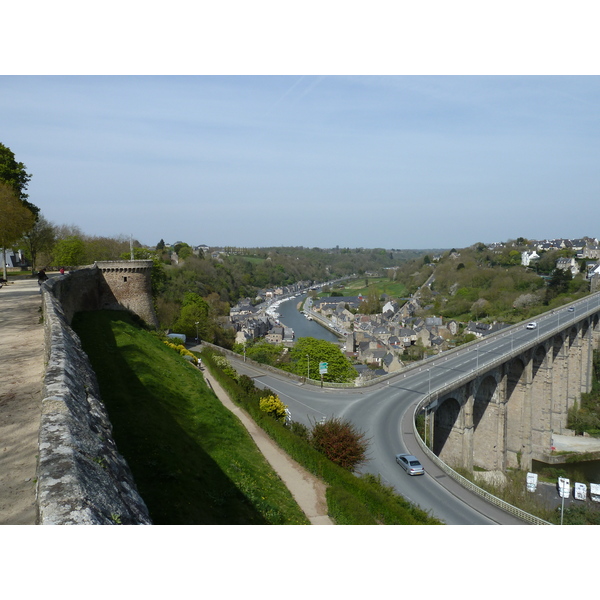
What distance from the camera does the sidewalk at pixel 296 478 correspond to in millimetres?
10727

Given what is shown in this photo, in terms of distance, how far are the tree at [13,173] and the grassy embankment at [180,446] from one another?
35.2 feet

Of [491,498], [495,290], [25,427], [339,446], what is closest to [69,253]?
[339,446]

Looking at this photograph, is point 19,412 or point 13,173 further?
point 13,173

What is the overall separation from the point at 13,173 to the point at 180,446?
20.4m

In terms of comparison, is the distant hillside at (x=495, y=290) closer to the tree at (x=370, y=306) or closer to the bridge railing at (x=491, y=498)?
the tree at (x=370, y=306)

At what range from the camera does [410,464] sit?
51.6ft

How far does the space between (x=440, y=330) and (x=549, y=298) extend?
18842mm

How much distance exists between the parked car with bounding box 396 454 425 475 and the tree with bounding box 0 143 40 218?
2228 centimetres

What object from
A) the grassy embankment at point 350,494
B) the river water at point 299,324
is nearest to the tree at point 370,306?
the river water at point 299,324

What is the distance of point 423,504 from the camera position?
1380 centimetres

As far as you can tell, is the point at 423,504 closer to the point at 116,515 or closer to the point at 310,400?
the point at 310,400

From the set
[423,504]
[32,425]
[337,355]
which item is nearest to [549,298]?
[337,355]

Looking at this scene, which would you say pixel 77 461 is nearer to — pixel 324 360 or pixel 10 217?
pixel 10 217

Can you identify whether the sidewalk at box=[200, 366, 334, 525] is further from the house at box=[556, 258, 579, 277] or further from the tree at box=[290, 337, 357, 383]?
the house at box=[556, 258, 579, 277]
